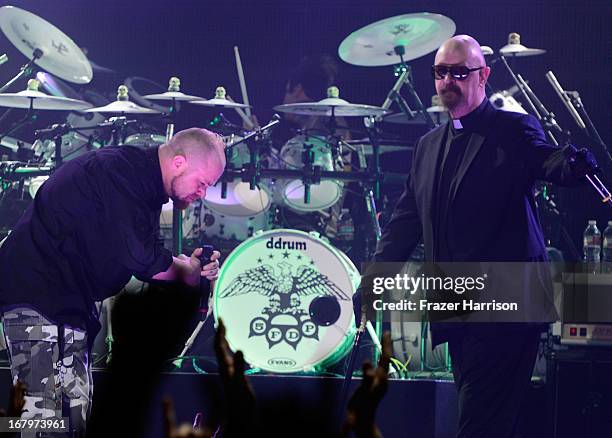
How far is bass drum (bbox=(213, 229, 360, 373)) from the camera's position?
19.2 ft

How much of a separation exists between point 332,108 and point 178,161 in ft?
6.49

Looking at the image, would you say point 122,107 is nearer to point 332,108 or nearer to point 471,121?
point 332,108

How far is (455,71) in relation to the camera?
478 cm

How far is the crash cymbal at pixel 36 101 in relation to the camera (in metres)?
6.11

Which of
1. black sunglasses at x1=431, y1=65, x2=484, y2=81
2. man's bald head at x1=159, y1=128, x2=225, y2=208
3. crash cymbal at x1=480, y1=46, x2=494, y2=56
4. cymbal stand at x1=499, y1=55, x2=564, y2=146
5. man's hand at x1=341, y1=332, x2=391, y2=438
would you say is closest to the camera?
man's hand at x1=341, y1=332, x2=391, y2=438

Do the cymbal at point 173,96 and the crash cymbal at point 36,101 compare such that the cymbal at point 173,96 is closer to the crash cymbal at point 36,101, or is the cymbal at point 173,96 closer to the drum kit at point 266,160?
the drum kit at point 266,160

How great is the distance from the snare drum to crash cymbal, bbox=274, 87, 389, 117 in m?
0.17

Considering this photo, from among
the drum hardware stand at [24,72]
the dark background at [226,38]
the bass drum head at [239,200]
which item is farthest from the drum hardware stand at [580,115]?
the drum hardware stand at [24,72]

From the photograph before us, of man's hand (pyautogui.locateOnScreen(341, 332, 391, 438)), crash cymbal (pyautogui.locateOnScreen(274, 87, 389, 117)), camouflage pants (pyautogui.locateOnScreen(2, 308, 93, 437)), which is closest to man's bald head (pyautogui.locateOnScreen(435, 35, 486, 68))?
crash cymbal (pyautogui.locateOnScreen(274, 87, 389, 117))

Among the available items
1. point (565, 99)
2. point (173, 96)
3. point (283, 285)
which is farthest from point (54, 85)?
point (565, 99)

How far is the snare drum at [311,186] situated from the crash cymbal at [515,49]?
1289mm

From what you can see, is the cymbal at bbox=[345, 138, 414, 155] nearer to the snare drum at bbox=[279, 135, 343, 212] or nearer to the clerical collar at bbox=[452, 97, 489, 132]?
the snare drum at bbox=[279, 135, 343, 212]

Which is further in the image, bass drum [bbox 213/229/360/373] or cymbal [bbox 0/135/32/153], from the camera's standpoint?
cymbal [bbox 0/135/32/153]

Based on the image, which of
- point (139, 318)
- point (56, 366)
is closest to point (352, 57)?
point (139, 318)
